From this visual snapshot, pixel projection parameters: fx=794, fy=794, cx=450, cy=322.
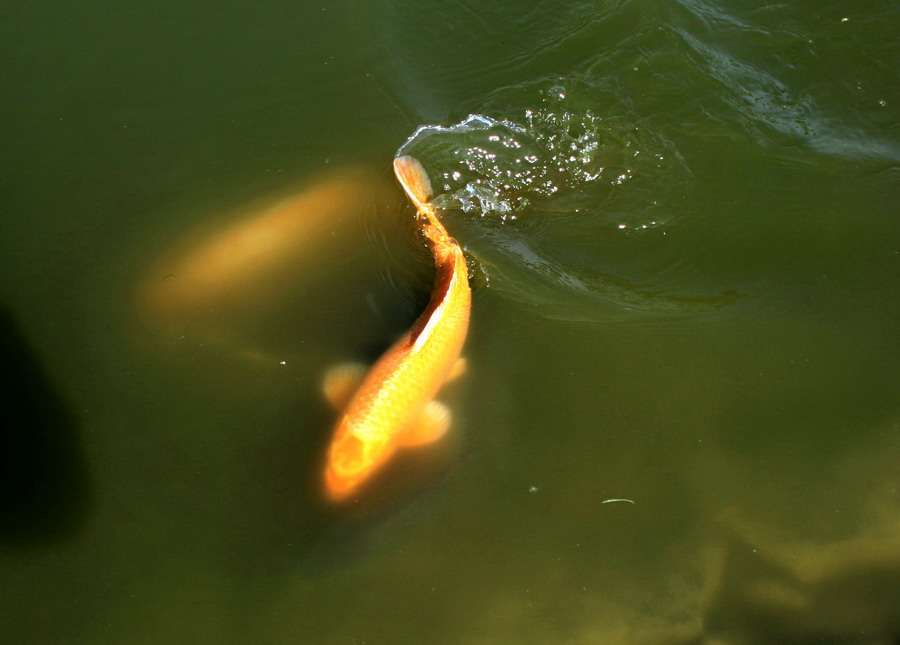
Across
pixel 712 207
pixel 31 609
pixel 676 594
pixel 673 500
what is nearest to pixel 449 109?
pixel 712 207

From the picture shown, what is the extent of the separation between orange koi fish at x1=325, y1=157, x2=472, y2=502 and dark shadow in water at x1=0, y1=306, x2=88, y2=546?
3.33ft

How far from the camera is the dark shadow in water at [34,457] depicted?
302 cm

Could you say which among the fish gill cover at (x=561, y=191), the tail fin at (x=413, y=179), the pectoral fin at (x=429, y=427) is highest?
the tail fin at (x=413, y=179)

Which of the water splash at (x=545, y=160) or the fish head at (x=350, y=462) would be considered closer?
the fish head at (x=350, y=462)

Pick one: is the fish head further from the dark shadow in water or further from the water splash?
the water splash

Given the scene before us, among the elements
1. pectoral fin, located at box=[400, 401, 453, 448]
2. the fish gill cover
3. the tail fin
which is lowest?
pectoral fin, located at box=[400, 401, 453, 448]

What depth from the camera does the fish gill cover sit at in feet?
12.6

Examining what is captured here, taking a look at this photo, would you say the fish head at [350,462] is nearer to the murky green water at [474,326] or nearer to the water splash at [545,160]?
the murky green water at [474,326]

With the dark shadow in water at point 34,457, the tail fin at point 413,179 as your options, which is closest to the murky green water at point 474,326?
the dark shadow in water at point 34,457

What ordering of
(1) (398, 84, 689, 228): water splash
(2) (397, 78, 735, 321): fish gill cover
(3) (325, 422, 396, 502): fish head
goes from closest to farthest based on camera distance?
(3) (325, 422, 396, 502): fish head
(2) (397, 78, 735, 321): fish gill cover
(1) (398, 84, 689, 228): water splash

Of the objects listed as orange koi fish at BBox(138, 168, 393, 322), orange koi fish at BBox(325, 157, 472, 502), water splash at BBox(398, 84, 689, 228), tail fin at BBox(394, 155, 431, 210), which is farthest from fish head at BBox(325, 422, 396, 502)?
water splash at BBox(398, 84, 689, 228)

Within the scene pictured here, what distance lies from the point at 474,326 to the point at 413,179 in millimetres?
907

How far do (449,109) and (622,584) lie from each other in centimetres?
278

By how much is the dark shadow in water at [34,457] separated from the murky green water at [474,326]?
1cm
